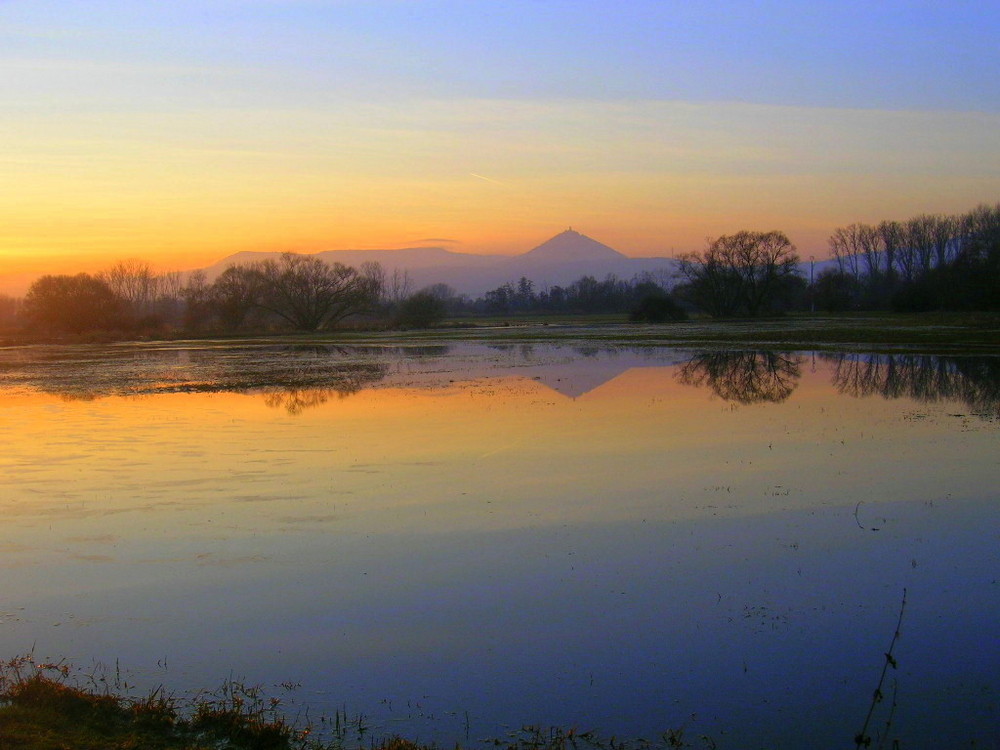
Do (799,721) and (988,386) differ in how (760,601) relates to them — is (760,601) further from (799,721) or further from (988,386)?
(988,386)

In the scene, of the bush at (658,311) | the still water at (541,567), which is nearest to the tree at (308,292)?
the bush at (658,311)

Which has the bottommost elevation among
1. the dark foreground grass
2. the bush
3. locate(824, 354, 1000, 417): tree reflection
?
the dark foreground grass

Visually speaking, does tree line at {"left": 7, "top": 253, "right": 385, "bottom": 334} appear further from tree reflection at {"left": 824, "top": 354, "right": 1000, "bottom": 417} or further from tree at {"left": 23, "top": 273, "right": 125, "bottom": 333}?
tree reflection at {"left": 824, "top": 354, "right": 1000, "bottom": 417}

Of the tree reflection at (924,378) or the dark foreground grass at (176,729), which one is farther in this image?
the tree reflection at (924,378)

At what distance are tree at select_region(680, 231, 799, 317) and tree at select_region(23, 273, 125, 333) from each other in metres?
69.3

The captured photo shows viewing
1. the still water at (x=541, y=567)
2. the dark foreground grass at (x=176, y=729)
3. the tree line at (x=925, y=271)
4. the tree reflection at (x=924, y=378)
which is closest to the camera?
the dark foreground grass at (x=176, y=729)

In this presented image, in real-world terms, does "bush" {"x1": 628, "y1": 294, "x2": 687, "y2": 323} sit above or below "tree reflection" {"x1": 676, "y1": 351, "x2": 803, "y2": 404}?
above

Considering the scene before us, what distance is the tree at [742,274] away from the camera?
105 metres

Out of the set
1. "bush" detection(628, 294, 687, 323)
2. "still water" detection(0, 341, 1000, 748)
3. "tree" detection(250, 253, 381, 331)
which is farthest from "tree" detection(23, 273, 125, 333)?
"still water" detection(0, 341, 1000, 748)

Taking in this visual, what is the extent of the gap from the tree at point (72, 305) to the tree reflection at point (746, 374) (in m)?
72.7

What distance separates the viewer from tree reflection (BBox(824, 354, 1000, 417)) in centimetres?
2331

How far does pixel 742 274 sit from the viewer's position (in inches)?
4203

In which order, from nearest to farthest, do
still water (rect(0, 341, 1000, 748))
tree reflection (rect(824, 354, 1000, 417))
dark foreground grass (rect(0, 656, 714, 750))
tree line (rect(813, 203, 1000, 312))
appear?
1. dark foreground grass (rect(0, 656, 714, 750))
2. still water (rect(0, 341, 1000, 748))
3. tree reflection (rect(824, 354, 1000, 417))
4. tree line (rect(813, 203, 1000, 312))

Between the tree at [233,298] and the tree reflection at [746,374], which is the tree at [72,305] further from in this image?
the tree reflection at [746,374]
